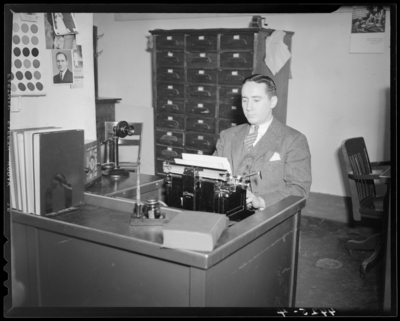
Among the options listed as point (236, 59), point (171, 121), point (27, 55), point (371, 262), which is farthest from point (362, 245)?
point (27, 55)

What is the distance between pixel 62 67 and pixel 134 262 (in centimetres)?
117

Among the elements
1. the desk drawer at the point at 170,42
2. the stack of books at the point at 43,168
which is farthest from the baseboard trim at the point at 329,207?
the stack of books at the point at 43,168

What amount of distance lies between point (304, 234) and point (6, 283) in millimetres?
3359

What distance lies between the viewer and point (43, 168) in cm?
185

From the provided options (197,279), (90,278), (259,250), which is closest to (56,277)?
(90,278)

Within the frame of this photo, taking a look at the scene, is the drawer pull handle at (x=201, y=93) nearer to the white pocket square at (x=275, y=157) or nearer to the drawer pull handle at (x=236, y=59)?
the drawer pull handle at (x=236, y=59)

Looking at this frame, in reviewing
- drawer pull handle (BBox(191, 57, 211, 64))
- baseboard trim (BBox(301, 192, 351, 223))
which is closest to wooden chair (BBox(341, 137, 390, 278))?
baseboard trim (BBox(301, 192, 351, 223))

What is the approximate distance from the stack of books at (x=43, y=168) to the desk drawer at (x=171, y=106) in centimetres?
329

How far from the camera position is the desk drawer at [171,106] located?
5242 mm

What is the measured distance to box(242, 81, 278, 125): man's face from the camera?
2562 mm

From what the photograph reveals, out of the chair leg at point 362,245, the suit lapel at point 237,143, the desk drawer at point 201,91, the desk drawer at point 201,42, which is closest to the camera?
the suit lapel at point 237,143

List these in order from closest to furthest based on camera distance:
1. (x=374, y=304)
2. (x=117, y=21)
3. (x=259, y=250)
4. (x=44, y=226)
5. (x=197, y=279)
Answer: (x=197, y=279), (x=44, y=226), (x=259, y=250), (x=374, y=304), (x=117, y=21)

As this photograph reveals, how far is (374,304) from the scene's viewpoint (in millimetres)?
3139

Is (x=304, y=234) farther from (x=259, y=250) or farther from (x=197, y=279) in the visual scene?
(x=197, y=279)
